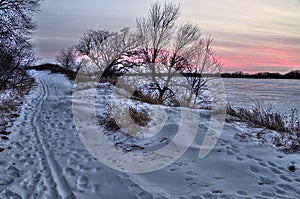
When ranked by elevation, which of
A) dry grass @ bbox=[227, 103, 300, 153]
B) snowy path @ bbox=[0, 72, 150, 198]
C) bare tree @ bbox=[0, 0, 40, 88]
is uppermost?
bare tree @ bbox=[0, 0, 40, 88]

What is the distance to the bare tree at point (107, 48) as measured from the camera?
38.4 metres

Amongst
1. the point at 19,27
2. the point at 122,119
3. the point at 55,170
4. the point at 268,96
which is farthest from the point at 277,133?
the point at 268,96

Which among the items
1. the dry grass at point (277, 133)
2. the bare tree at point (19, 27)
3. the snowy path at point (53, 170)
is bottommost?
the snowy path at point (53, 170)

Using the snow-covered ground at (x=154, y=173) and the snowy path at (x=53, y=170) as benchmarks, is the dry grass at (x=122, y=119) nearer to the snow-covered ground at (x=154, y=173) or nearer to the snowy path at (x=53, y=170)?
the snow-covered ground at (x=154, y=173)

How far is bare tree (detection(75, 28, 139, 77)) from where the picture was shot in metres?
38.4

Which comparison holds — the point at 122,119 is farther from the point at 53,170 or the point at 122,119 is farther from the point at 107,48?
the point at 107,48

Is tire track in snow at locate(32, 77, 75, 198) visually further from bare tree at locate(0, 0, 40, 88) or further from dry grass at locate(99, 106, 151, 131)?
bare tree at locate(0, 0, 40, 88)

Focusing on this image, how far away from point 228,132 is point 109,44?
37437mm

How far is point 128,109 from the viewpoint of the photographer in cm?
884

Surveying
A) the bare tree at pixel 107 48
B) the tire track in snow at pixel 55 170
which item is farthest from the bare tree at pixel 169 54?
the tire track in snow at pixel 55 170

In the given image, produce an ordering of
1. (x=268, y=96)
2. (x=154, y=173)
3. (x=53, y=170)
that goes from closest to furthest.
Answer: (x=154, y=173) < (x=53, y=170) < (x=268, y=96)

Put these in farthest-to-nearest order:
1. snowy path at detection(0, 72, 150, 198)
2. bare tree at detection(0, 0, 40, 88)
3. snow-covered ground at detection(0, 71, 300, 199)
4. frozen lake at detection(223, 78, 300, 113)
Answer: frozen lake at detection(223, 78, 300, 113)
bare tree at detection(0, 0, 40, 88)
snowy path at detection(0, 72, 150, 198)
snow-covered ground at detection(0, 71, 300, 199)

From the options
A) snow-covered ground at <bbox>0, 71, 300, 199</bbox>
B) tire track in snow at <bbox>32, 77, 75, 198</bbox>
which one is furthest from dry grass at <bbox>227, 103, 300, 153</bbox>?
tire track in snow at <bbox>32, 77, 75, 198</bbox>

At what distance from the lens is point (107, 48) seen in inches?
1641
